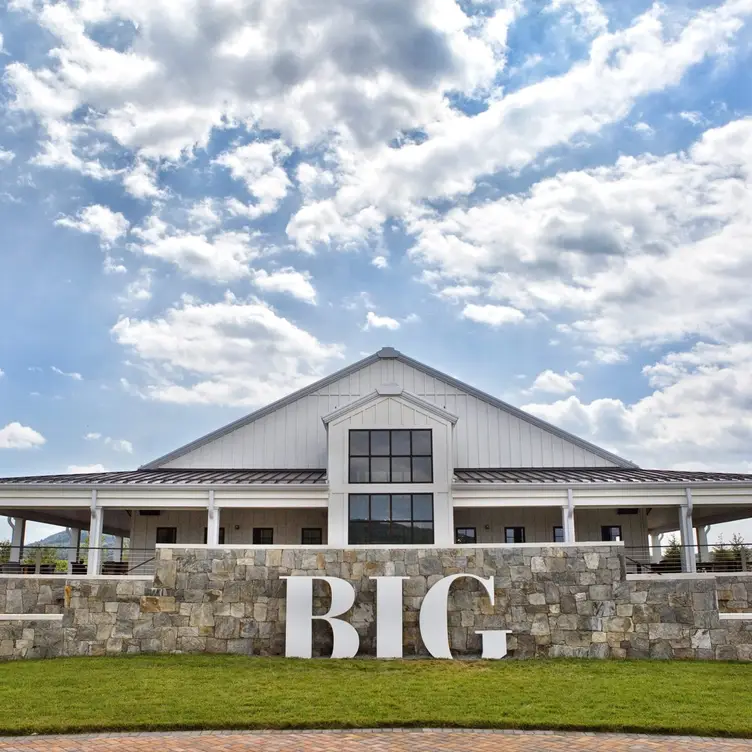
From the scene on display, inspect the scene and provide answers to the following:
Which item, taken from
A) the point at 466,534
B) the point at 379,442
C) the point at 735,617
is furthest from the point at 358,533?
the point at 735,617

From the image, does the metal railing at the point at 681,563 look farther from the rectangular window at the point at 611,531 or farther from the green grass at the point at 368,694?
the green grass at the point at 368,694

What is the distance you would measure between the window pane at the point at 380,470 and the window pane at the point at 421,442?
0.98 m

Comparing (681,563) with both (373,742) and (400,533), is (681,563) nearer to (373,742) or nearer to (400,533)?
(400,533)

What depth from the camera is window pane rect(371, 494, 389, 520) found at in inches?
988

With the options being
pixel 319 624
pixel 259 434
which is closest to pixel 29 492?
pixel 259 434

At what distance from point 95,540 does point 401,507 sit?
942 centimetres

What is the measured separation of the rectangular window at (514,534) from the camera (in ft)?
93.2

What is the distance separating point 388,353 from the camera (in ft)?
107

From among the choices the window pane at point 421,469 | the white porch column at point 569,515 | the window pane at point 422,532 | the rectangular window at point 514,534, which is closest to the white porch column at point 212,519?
the window pane at point 422,532

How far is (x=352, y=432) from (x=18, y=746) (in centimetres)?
1588

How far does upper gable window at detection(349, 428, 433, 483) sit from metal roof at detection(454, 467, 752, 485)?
1371 mm

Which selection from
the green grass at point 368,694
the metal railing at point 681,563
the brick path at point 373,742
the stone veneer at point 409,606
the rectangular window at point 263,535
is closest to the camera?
the brick path at point 373,742

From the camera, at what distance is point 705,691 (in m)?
14.2

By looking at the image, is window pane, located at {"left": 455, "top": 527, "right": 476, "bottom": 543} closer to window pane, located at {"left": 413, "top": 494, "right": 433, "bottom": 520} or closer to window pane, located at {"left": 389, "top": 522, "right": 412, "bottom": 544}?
window pane, located at {"left": 413, "top": 494, "right": 433, "bottom": 520}
